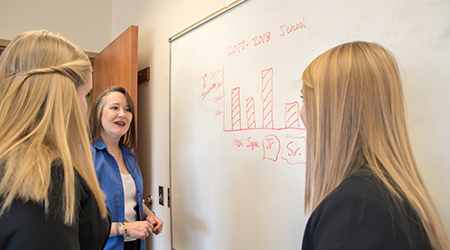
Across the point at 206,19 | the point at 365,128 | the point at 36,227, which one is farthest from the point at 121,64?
the point at 365,128

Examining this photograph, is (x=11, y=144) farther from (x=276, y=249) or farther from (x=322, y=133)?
(x=276, y=249)

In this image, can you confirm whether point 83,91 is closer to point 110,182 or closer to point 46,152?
point 46,152

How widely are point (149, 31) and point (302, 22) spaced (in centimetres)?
139

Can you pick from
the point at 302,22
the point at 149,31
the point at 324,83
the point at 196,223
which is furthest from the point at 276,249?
the point at 149,31

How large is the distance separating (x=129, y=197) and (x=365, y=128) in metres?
1.19

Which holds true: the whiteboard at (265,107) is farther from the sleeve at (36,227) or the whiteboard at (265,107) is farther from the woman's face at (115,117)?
the sleeve at (36,227)

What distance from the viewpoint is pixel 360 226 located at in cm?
48

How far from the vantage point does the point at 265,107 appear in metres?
1.08

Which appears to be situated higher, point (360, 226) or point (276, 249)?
point (360, 226)

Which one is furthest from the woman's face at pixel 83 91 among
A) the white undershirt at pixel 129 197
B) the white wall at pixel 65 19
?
the white wall at pixel 65 19

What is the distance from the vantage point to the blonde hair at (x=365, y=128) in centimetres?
52

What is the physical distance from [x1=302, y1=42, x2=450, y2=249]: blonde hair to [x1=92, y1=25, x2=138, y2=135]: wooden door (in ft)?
4.13

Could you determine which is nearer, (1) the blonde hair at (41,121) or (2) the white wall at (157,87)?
(1) the blonde hair at (41,121)

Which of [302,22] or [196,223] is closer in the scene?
[302,22]
